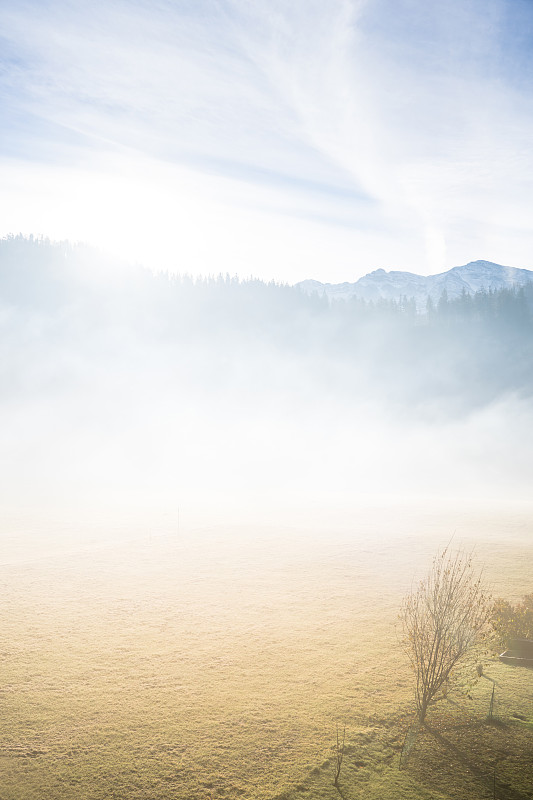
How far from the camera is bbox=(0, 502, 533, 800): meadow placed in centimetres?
1328

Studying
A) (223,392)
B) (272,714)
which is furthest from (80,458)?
(272,714)

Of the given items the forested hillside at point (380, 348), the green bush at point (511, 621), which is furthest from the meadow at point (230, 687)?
the forested hillside at point (380, 348)

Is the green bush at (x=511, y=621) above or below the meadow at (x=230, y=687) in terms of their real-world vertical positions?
above

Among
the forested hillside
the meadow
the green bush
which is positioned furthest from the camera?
the forested hillside

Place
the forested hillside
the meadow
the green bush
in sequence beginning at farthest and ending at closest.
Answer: the forested hillside, the green bush, the meadow

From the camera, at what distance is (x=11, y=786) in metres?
12.8

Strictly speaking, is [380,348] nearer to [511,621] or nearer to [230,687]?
[511,621]

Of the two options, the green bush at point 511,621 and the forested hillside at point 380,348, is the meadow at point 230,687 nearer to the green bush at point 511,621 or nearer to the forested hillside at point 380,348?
the green bush at point 511,621

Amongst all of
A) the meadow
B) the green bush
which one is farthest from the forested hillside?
the green bush

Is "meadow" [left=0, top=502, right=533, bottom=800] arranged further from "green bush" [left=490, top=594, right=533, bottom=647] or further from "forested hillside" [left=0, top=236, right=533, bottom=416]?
"forested hillside" [left=0, top=236, right=533, bottom=416]

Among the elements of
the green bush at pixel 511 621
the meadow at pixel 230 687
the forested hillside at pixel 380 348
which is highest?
the forested hillside at pixel 380 348

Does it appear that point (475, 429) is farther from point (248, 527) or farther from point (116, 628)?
point (116, 628)

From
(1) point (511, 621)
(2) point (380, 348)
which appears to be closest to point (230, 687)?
(1) point (511, 621)

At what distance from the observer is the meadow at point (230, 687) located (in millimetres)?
13281
